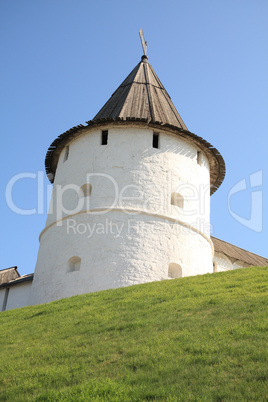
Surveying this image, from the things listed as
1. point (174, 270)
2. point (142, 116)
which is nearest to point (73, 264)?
point (174, 270)

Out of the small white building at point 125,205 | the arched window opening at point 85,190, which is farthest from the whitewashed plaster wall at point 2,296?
the arched window opening at point 85,190

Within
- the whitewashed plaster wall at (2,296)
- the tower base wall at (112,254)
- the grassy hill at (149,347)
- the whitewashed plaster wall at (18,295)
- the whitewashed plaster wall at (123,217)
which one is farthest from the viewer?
the whitewashed plaster wall at (2,296)

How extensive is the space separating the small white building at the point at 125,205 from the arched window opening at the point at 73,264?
3 centimetres

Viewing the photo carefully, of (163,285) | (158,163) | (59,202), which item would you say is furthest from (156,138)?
(163,285)

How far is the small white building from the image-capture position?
579 inches

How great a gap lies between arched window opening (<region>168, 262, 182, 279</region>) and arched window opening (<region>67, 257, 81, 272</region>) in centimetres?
297

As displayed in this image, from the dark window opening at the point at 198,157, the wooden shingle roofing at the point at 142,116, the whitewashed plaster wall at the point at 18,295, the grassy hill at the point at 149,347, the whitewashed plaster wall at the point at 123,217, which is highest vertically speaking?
the wooden shingle roofing at the point at 142,116

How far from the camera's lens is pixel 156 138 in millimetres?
17188

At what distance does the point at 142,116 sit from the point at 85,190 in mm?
3478

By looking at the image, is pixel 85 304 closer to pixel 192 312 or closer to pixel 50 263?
pixel 192 312

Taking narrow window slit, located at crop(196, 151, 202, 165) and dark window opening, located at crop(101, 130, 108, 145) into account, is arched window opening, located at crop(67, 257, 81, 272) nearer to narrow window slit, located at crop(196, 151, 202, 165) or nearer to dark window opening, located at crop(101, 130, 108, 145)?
dark window opening, located at crop(101, 130, 108, 145)

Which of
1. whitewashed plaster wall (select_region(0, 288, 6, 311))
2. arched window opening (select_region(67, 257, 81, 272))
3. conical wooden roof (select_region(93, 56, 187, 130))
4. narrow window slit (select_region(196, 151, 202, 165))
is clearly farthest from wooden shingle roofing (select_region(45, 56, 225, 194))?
whitewashed plaster wall (select_region(0, 288, 6, 311))

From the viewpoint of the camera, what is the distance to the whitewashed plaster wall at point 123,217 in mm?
14633

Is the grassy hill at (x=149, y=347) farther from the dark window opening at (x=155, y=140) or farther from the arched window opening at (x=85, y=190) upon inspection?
the dark window opening at (x=155, y=140)
